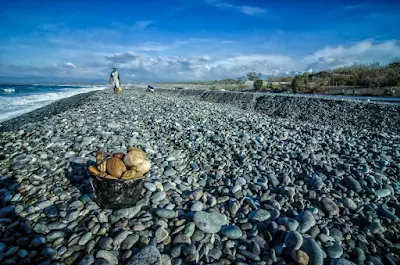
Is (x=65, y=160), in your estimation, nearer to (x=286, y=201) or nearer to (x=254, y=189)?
(x=254, y=189)

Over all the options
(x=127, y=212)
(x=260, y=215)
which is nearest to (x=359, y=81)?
(x=260, y=215)

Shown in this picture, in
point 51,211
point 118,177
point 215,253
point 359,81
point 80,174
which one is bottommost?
point 215,253

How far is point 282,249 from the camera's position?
2352 mm

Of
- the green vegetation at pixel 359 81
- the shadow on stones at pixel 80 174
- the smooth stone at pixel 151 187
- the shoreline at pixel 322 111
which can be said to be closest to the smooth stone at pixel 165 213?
the smooth stone at pixel 151 187

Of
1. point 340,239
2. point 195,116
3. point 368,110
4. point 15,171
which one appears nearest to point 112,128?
point 15,171

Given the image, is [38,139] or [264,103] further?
[264,103]

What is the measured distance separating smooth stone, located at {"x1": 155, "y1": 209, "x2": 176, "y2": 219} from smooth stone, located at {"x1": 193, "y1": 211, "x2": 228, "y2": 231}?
1.06 feet

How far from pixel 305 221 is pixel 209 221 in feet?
4.21

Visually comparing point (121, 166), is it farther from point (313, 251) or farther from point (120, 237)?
point (313, 251)

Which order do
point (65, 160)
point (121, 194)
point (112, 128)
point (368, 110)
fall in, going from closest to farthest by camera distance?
point (121, 194) → point (65, 160) → point (112, 128) → point (368, 110)

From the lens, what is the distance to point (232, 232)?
103 inches

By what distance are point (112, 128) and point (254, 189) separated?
14.6 ft

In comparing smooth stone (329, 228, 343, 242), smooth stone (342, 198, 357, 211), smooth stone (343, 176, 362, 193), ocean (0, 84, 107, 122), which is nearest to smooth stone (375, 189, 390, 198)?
smooth stone (343, 176, 362, 193)

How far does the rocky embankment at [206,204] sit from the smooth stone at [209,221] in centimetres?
1
